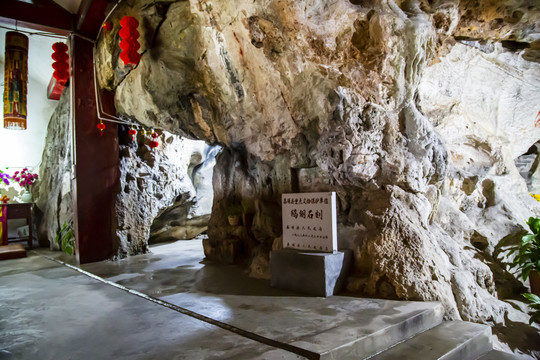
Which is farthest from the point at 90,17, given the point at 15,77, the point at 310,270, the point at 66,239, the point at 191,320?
the point at 310,270

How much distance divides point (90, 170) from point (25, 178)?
194 inches

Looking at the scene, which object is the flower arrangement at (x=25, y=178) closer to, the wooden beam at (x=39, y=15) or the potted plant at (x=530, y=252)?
the wooden beam at (x=39, y=15)

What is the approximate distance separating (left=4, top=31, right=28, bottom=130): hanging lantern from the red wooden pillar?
34.5 inches

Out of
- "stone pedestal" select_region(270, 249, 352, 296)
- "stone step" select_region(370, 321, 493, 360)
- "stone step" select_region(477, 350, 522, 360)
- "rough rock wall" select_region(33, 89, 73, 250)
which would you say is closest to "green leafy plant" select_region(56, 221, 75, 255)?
"rough rock wall" select_region(33, 89, 73, 250)

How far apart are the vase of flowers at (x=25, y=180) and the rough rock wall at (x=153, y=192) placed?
3.90 meters

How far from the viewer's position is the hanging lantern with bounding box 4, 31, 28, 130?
6.13 m

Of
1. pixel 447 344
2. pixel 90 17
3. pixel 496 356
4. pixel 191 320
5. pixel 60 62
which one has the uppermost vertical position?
pixel 90 17

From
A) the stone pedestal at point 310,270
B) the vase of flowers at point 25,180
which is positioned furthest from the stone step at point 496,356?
the vase of flowers at point 25,180

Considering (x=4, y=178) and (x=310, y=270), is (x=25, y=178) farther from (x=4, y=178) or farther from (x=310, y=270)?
(x=310, y=270)

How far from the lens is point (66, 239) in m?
7.32

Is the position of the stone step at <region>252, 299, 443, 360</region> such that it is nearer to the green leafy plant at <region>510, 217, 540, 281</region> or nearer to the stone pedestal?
the stone pedestal

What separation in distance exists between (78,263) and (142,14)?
464cm

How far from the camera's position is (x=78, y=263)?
620cm

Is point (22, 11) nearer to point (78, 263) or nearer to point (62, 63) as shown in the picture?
point (62, 63)
